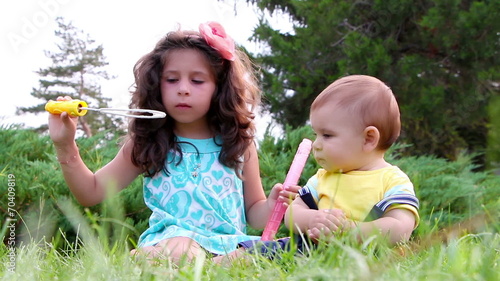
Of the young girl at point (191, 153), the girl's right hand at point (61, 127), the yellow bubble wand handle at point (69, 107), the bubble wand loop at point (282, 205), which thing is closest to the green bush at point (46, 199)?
the young girl at point (191, 153)

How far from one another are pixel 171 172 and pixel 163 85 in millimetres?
428

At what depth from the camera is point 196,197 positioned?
2809 millimetres

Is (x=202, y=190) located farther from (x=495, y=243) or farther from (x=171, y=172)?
(x=495, y=243)

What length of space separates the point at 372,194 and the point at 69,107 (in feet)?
4.13

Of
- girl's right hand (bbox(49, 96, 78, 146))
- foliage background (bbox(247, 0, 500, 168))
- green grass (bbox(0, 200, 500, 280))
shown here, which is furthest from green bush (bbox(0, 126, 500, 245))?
foliage background (bbox(247, 0, 500, 168))

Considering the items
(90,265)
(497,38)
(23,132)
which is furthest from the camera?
(497,38)

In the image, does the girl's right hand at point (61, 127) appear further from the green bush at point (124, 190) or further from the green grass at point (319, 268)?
the green grass at point (319, 268)

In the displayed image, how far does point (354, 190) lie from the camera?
2.23 meters

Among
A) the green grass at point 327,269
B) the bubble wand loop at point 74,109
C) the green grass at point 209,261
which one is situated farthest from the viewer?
the bubble wand loop at point 74,109

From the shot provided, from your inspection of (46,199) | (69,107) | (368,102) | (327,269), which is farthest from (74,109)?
(327,269)

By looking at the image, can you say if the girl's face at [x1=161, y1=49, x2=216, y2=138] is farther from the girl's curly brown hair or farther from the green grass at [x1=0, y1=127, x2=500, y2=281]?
the green grass at [x1=0, y1=127, x2=500, y2=281]

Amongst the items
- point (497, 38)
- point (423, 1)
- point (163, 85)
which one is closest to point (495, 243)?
point (163, 85)

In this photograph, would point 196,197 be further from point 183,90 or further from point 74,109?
point 74,109

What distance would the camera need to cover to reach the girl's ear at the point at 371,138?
2.21 m
